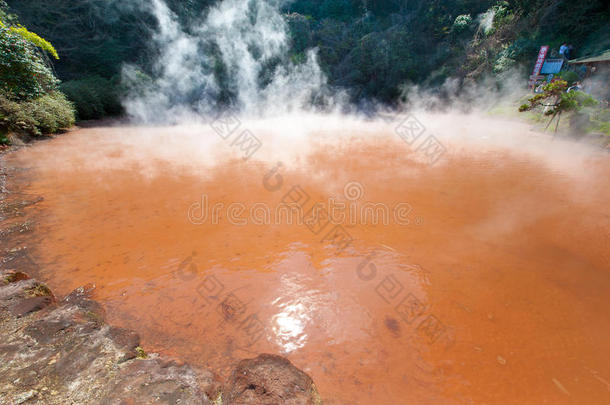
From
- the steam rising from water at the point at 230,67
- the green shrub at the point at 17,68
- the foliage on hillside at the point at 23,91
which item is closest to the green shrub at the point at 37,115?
the foliage on hillside at the point at 23,91

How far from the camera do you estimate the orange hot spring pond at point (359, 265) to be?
230cm

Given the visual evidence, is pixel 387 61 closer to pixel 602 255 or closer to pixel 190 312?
pixel 602 255

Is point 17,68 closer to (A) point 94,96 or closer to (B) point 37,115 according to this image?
(B) point 37,115

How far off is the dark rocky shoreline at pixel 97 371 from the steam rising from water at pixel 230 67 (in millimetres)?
14534

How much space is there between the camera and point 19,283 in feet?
8.38

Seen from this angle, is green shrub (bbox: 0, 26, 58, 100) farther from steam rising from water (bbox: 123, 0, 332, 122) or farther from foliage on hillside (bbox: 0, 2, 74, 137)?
steam rising from water (bbox: 123, 0, 332, 122)

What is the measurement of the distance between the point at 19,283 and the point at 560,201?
7.80 m

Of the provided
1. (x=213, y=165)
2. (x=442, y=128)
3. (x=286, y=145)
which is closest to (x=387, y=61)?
(x=442, y=128)

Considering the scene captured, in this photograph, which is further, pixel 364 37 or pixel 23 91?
Result: pixel 364 37

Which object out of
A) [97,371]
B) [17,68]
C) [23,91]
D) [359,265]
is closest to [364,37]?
[17,68]

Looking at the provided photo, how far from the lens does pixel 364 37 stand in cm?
1859

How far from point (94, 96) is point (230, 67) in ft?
26.5

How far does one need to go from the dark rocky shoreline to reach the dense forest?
12.3 m

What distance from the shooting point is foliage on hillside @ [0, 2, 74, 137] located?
7375mm
